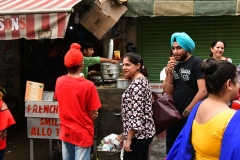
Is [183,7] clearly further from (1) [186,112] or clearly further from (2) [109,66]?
(1) [186,112]

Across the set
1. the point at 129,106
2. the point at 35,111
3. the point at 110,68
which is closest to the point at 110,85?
the point at 110,68

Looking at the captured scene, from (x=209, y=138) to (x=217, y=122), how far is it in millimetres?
124

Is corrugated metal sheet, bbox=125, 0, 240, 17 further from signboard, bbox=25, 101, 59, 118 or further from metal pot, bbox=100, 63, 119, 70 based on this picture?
signboard, bbox=25, 101, 59, 118

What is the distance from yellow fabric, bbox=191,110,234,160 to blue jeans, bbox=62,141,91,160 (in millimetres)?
1777

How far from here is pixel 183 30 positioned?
6871 millimetres

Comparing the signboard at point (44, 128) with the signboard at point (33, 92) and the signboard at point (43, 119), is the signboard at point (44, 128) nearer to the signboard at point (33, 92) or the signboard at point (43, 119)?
the signboard at point (43, 119)

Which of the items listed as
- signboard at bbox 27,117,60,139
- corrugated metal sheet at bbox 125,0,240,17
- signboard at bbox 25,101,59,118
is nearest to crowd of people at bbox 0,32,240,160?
signboard at bbox 25,101,59,118

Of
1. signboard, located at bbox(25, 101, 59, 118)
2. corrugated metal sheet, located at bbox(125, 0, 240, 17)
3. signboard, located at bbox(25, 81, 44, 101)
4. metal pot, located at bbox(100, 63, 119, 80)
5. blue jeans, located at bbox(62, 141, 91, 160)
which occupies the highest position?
corrugated metal sheet, located at bbox(125, 0, 240, 17)

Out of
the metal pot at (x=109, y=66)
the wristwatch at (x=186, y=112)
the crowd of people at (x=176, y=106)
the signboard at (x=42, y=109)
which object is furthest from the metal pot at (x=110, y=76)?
the wristwatch at (x=186, y=112)

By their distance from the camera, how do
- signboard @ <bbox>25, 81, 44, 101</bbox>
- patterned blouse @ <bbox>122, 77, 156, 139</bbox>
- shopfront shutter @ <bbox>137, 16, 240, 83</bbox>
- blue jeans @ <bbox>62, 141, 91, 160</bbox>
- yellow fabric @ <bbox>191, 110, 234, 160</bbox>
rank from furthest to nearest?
shopfront shutter @ <bbox>137, 16, 240, 83</bbox>, signboard @ <bbox>25, 81, 44, 101</bbox>, blue jeans @ <bbox>62, 141, 91, 160</bbox>, patterned blouse @ <bbox>122, 77, 156, 139</bbox>, yellow fabric @ <bbox>191, 110, 234, 160</bbox>

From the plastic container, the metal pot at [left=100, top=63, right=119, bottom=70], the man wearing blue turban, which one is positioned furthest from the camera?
the metal pot at [left=100, top=63, right=119, bottom=70]

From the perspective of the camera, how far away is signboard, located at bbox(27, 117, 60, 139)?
5047 mm

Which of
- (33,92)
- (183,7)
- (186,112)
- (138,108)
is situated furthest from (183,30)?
(138,108)

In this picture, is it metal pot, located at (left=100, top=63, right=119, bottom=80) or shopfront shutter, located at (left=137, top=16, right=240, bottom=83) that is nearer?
metal pot, located at (left=100, top=63, right=119, bottom=80)
